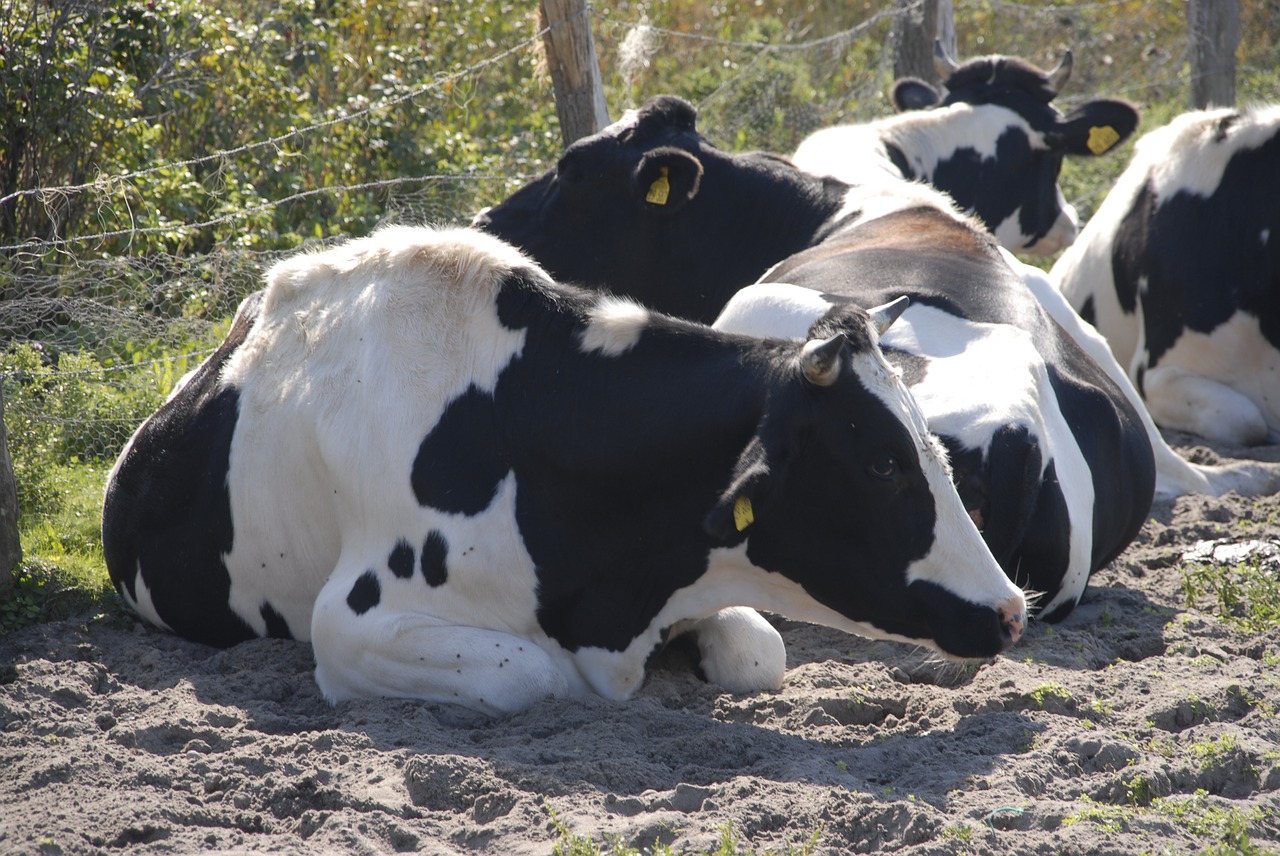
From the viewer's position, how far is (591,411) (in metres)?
4.30

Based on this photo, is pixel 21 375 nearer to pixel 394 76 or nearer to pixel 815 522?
pixel 815 522

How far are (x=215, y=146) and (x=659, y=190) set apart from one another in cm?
407

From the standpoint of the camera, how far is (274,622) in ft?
16.2

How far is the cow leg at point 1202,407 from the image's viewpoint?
788 cm

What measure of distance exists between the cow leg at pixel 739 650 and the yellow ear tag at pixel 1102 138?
6309 millimetres

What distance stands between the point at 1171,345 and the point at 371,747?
611 centimetres

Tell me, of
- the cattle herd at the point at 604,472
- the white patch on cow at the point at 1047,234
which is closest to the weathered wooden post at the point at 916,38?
the white patch on cow at the point at 1047,234

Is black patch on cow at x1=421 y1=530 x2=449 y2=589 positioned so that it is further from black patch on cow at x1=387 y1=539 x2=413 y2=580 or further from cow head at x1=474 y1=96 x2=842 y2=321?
cow head at x1=474 y1=96 x2=842 y2=321

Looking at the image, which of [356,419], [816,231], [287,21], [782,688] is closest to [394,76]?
[287,21]

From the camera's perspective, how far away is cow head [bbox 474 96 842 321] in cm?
737

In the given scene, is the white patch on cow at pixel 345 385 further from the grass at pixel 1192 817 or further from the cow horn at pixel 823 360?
the grass at pixel 1192 817

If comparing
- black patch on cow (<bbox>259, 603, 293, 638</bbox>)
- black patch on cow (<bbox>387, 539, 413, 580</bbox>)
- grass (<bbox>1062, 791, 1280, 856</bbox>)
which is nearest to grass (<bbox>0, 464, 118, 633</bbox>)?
black patch on cow (<bbox>259, 603, 293, 638</bbox>)

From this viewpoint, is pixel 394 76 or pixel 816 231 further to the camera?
pixel 394 76

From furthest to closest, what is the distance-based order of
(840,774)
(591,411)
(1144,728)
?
(591,411) → (1144,728) → (840,774)
